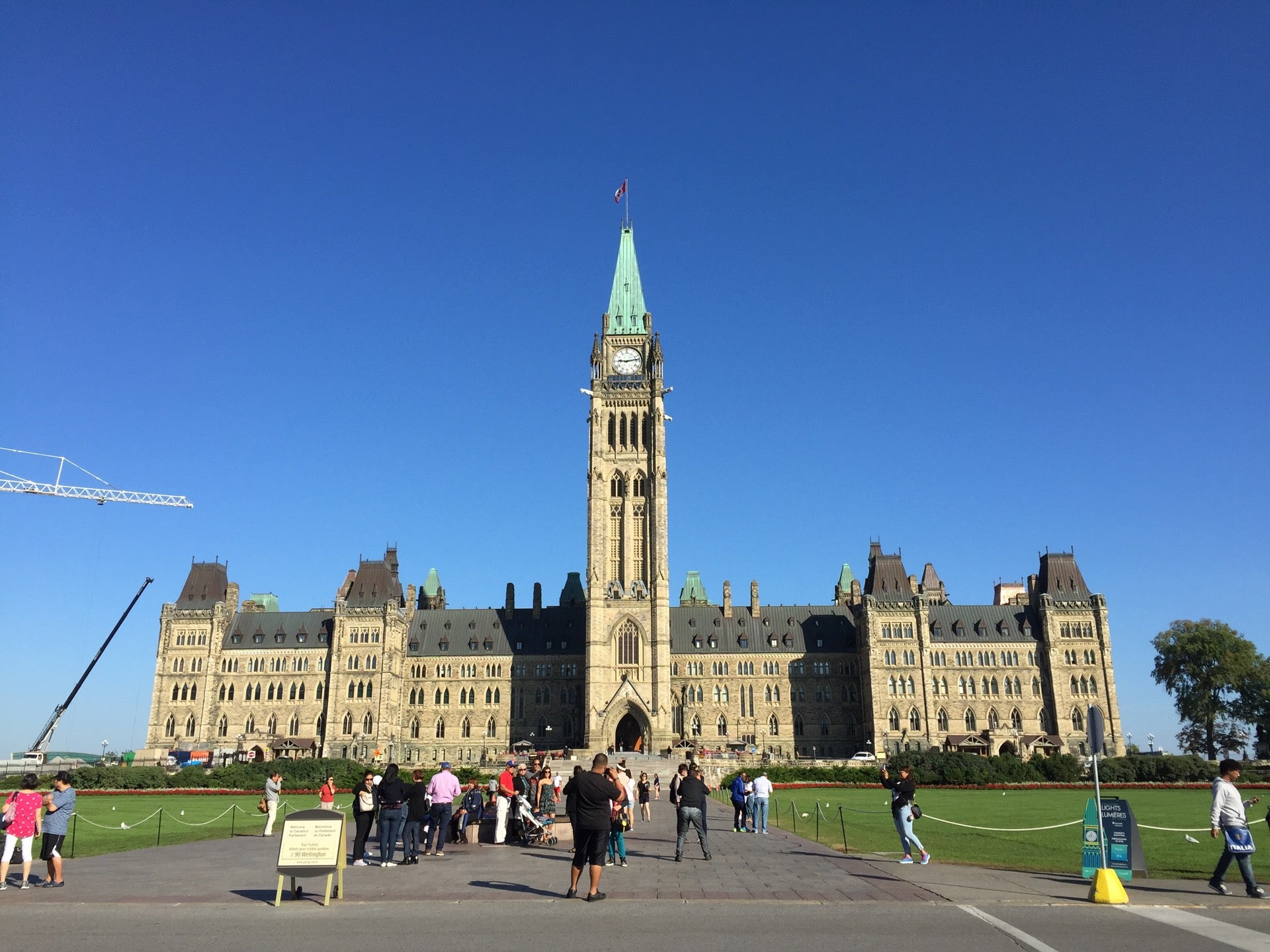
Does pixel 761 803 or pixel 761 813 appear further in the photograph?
pixel 761 813

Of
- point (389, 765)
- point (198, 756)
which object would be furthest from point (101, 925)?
point (198, 756)

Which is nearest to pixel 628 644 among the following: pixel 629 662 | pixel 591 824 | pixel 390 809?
pixel 629 662

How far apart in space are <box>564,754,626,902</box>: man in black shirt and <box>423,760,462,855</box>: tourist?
7.32 metres

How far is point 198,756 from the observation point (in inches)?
3799

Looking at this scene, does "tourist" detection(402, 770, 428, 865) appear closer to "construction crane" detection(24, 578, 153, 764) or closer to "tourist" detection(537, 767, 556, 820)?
"tourist" detection(537, 767, 556, 820)

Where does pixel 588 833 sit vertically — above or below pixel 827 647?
below

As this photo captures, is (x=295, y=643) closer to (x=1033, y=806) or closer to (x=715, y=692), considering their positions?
(x=715, y=692)

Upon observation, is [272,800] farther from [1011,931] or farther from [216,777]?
[216,777]

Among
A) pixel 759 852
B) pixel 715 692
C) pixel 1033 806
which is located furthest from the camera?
pixel 715 692

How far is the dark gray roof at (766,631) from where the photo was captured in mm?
106062

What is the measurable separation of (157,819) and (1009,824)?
32811mm

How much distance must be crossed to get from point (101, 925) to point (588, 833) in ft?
22.8

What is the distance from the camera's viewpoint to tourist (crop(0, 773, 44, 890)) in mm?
17031

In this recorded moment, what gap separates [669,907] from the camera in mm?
14812
